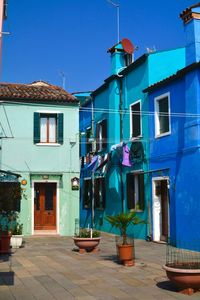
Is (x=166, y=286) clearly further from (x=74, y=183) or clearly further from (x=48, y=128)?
(x=48, y=128)

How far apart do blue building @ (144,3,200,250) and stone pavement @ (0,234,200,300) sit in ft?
4.34

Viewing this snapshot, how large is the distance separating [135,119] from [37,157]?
4601 millimetres

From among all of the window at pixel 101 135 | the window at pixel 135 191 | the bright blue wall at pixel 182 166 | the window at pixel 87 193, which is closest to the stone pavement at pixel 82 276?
the bright blue wall at pixel 182 166

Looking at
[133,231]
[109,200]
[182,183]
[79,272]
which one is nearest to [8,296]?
[79,272]

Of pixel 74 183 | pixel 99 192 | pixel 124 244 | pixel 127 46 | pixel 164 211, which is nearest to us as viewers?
pixel 124 244

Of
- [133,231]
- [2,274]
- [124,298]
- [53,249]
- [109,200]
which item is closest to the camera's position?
[124,298]

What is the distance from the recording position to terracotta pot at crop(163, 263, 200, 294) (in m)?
7.95

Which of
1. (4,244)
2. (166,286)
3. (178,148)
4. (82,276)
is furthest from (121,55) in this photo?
(166,286)

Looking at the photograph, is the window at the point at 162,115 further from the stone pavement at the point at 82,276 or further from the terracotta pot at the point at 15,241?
the terracotta pot at the point at 15,241

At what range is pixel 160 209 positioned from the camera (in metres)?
17.1

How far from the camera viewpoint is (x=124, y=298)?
7.77m

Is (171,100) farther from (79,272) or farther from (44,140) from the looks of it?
(79,272)

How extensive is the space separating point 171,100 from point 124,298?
961 cm

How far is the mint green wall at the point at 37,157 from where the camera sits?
64.0 feet
